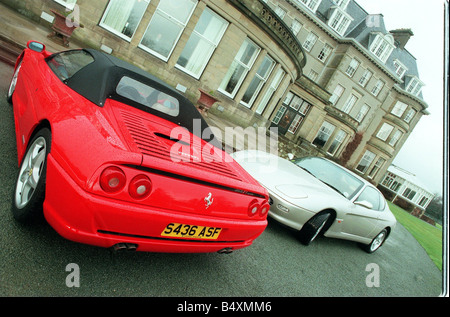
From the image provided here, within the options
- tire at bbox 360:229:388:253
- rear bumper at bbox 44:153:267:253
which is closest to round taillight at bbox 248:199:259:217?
rear bumper at bbox 44:153:267:253

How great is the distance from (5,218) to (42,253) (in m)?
0.46

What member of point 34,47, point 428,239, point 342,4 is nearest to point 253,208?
point 34,47

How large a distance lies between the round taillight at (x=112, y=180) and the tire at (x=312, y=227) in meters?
3.15

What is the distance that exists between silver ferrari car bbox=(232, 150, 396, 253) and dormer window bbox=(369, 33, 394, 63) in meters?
26.7

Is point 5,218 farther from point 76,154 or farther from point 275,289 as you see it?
point 275,289

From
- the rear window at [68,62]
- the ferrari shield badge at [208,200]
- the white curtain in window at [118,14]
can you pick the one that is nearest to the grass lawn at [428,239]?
the ferrari shield badge at [208,200]

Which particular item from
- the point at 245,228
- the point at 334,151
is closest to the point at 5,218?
the point at 245,228

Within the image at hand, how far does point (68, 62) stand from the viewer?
299 centimetres

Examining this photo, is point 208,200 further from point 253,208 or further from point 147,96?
point 147,96

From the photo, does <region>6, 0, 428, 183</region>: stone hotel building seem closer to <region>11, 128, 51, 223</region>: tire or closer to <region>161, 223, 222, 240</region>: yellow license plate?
<region>11, 128, 51, 223</region>: tire

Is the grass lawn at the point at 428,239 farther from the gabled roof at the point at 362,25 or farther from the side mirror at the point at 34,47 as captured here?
the gabled roof at the point at 362,25

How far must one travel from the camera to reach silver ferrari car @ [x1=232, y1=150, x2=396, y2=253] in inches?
156

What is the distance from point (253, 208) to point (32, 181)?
1811 millimetres

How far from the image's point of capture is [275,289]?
2811 mm
